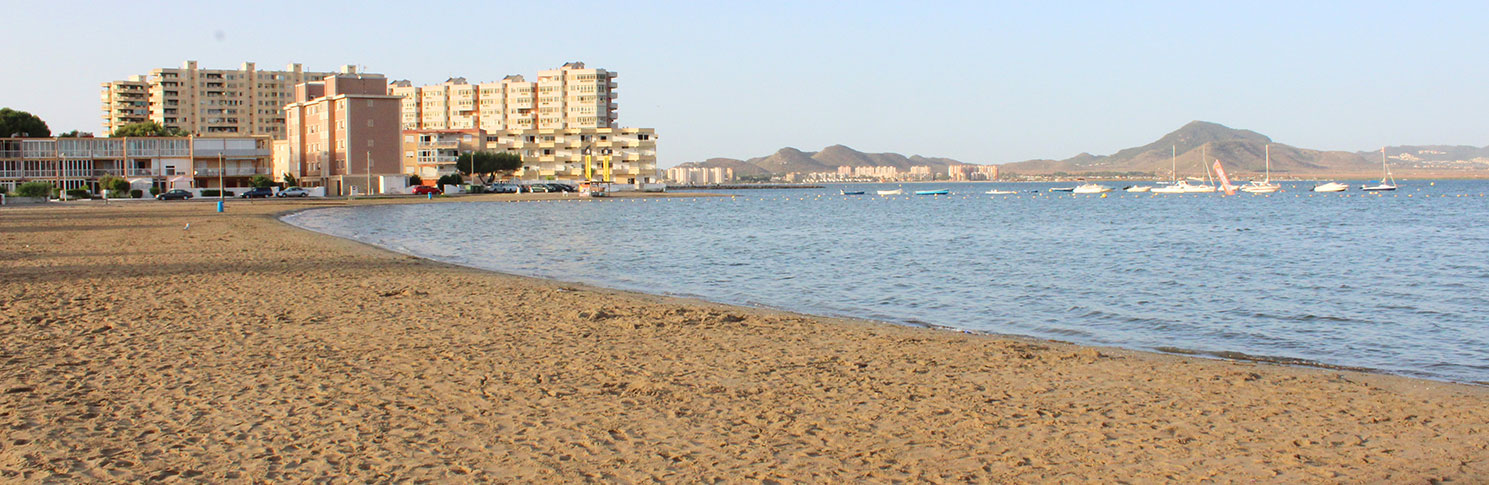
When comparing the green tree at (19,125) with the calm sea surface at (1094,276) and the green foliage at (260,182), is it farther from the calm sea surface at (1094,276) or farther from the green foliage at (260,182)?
the calm sea surface at (1094,276)

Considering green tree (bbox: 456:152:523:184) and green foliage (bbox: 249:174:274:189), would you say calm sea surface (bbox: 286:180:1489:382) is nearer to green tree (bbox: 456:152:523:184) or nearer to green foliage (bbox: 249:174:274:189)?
green foliage (bbox: 249:174:274:189)

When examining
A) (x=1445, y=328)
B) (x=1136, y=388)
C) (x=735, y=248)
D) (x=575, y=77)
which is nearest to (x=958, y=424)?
(x=1136, y=388)

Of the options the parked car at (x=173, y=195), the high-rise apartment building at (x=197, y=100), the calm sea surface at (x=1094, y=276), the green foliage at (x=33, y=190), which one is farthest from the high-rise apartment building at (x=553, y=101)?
the calm sea surface at (x=1094, y=276)

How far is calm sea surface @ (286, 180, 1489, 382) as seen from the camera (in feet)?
47.8

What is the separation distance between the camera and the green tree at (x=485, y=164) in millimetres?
132250

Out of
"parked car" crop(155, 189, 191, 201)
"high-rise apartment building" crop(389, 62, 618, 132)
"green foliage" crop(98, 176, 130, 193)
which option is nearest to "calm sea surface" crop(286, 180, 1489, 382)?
"parked car" crop(155, 189, 191, 201)

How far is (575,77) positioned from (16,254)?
16464 centimetres

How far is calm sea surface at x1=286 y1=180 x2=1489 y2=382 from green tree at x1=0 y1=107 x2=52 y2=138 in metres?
88.9

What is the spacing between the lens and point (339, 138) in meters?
108

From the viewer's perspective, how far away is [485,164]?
134375 mm

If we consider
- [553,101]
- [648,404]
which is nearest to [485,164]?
[553,101]

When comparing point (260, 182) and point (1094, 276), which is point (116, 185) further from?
point (1094, 276)

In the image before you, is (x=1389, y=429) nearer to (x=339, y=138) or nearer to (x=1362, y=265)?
(x=1362, y=265)

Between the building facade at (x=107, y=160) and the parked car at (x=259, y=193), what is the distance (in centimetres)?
801
